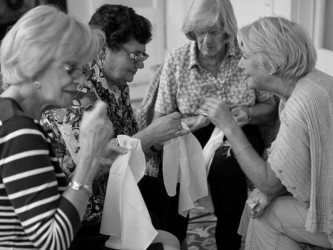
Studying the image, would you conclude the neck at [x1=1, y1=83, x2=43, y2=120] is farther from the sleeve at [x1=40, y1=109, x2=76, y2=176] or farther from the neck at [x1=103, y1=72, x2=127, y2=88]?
the neck at [x1=103, y1=72, x2=127, y2=88]

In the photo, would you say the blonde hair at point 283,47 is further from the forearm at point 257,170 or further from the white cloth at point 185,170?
the white cloth at point 185,170

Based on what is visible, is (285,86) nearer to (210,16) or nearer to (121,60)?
(121,60)

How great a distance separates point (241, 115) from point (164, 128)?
2.06 ft

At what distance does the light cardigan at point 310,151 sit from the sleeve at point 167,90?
90cm

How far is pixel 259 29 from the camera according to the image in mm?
1916

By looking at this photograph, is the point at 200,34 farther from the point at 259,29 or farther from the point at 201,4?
the point at 259,29

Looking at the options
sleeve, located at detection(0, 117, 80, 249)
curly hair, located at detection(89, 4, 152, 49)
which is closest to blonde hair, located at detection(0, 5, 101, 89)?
sleeve, located at detection(0, 117, 80, 249)

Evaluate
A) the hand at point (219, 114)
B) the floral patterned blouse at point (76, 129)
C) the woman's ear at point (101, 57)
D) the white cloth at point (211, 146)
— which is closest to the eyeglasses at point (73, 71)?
the floral patterned blouse at point (76, 129)

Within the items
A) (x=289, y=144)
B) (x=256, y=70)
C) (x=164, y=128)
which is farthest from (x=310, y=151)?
(x=164, y=128)

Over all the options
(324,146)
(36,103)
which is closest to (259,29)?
(324,146)

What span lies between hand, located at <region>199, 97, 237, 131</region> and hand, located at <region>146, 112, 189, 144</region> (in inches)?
5.3

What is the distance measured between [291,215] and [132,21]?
94 centimetres

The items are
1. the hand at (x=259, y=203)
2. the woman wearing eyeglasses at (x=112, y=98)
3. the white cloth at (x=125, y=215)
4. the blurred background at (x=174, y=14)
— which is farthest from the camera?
the blurred background at (x=174, y=14)

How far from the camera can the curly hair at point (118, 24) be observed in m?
2.03
